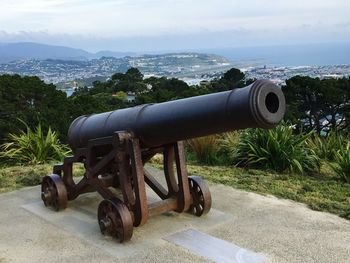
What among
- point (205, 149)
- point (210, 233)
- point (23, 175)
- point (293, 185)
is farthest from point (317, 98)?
point (210, 233)

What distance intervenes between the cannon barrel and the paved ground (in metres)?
1.00

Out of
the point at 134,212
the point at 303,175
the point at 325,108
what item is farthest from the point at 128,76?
the point at 134,212

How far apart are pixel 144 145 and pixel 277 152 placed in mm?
3839

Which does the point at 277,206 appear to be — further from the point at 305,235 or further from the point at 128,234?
the point at 128,234

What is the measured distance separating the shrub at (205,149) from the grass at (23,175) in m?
2.19

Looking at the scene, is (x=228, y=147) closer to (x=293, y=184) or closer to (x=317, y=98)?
(x=293, y=184)

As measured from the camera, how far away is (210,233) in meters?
4.99

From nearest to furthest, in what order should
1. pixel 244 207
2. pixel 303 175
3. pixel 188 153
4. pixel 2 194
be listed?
1. pixel 244 207
2. pixel 2 194
3. pixel 303 175
4. pixel 188 153

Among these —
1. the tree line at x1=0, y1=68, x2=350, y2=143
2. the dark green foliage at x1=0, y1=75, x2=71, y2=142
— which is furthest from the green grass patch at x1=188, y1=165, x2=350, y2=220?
the dark green foliage at x1=0, y1=75, x2=71, y2=142

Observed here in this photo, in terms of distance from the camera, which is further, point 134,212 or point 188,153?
point 188,153

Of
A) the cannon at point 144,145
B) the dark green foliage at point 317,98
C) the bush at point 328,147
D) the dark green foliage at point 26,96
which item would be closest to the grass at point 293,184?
the bush at point 328,147

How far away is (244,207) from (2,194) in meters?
3.19

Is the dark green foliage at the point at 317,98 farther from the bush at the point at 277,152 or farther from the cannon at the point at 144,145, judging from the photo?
the cannon at the point at 144,145

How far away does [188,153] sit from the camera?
33.0 feet
